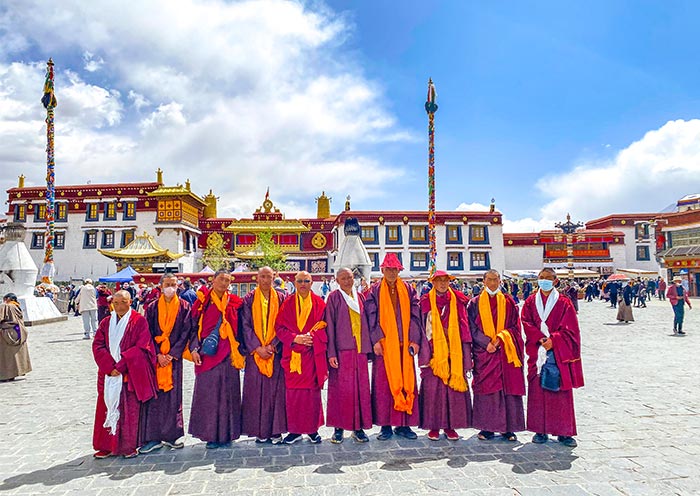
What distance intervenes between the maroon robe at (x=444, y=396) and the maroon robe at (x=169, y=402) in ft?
8.39

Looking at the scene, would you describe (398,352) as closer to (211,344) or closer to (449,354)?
(449,354)

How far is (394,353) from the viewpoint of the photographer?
4918 mm

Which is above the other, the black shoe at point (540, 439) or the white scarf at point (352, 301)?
the white scarf at point (352, 301)

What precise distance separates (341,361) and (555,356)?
2.25 m

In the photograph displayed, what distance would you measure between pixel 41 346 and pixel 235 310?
961cm

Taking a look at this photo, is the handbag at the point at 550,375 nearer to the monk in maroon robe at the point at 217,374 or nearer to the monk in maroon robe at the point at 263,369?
the monk in maroon robe at the point at 263,369

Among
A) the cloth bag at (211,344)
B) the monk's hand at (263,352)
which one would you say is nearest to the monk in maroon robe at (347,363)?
the monk's hand at (263,352)

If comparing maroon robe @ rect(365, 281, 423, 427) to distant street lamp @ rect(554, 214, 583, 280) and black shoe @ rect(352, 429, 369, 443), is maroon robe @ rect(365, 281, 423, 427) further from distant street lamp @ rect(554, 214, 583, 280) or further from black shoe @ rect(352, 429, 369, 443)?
distant street lamp @ rect(554, 214, 583, 280)

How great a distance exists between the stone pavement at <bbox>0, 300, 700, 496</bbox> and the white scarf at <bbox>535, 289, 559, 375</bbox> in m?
0.85

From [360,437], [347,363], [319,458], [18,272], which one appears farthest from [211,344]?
[18,272]

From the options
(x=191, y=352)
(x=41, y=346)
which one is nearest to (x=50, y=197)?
(x=41, y=346)

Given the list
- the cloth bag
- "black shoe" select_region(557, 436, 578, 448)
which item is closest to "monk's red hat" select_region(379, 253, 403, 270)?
the cloth bag

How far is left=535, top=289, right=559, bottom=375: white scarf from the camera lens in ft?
15.5

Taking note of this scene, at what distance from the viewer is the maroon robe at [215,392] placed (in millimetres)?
4578
